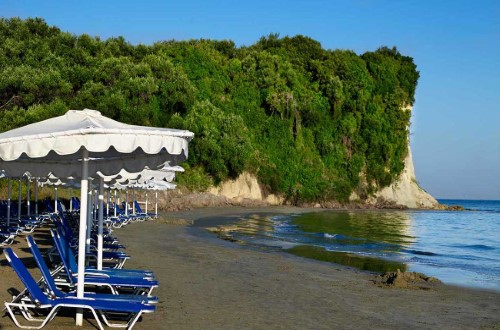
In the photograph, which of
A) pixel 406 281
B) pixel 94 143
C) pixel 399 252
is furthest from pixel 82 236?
pixel 399 252

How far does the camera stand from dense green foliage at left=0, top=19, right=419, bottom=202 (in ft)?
144

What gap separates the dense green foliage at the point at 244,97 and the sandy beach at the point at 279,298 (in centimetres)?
2705

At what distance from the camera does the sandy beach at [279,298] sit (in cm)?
760

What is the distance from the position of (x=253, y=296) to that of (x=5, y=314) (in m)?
3.89

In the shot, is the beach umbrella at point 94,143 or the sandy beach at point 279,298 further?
the sandy beach at point 279,298

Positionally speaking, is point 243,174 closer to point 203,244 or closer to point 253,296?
point 203,244

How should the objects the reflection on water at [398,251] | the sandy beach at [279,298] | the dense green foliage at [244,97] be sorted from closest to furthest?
the sandy beach at [279,298] → the reflection on water at [398,251] → the dense green foliage at [244,97]

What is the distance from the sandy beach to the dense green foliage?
1065 inches

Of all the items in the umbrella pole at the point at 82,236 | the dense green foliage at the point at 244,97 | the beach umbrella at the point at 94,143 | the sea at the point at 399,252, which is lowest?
the sea at the point at 399,252

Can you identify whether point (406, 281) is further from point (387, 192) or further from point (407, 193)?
point (407, 193)

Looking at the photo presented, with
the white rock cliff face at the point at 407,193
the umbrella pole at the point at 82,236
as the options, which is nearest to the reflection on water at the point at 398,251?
the umbrella pole at the point at 82,236

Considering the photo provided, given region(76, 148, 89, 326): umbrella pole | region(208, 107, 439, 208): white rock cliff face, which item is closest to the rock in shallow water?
region(76, 148, 89, 326): umbrella pole

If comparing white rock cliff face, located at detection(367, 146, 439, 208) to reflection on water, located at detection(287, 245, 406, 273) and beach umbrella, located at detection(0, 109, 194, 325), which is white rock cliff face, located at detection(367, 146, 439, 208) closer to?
reflection on water, located at detection(287, 245, 406, 273)

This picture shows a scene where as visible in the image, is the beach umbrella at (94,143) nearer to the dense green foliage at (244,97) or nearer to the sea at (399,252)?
the sea at (399,252)
